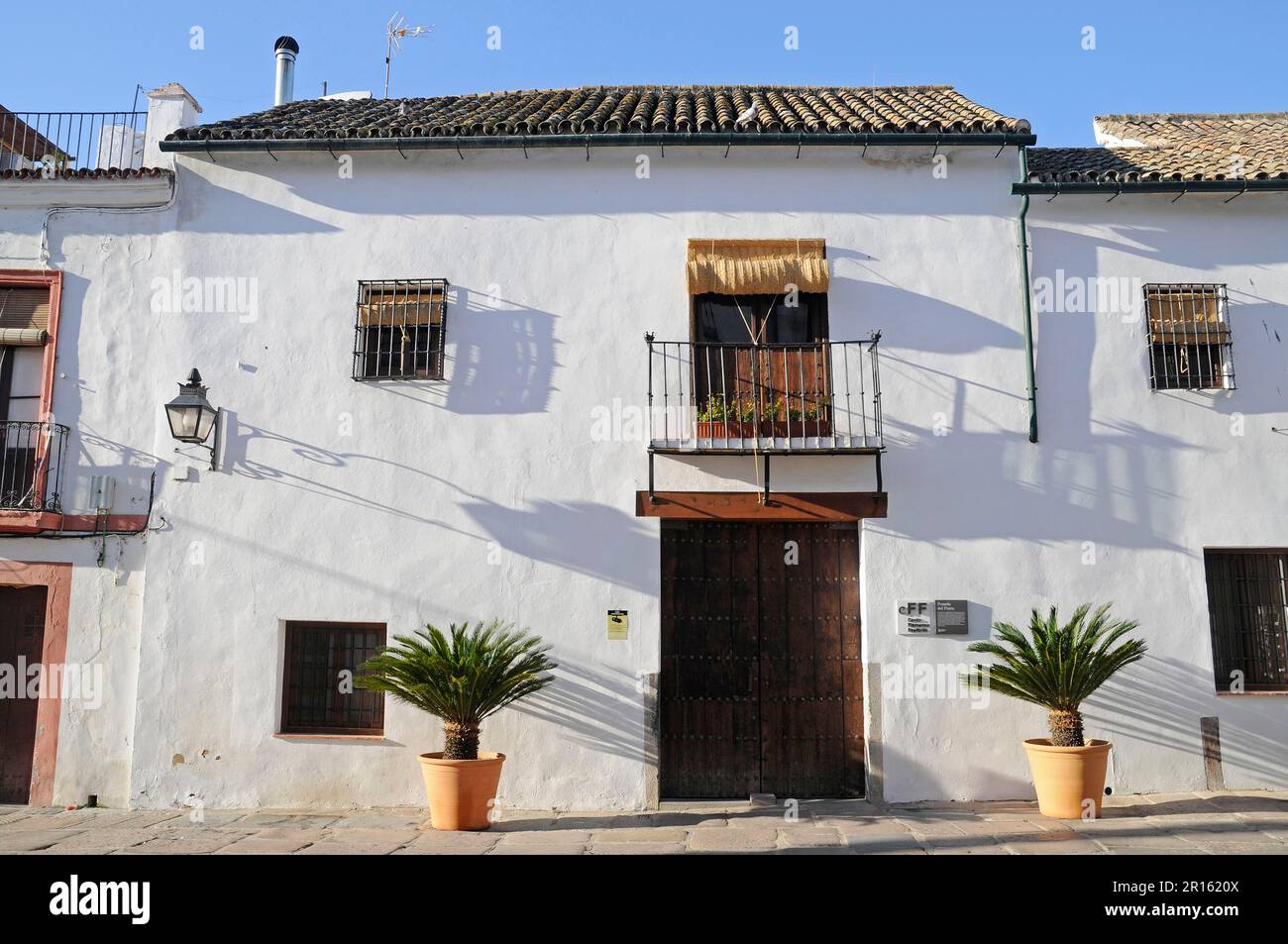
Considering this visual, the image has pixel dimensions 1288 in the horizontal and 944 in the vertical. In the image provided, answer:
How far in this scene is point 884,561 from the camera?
810 cm

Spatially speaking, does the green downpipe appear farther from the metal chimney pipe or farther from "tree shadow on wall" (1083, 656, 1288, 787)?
the metal chimney pipe

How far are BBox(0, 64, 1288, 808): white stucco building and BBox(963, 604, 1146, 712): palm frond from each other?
0.62 metres

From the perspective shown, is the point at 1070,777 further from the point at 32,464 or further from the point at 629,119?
the point at 32,464

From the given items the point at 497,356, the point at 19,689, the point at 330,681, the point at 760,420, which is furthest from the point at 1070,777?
the point at 19,689

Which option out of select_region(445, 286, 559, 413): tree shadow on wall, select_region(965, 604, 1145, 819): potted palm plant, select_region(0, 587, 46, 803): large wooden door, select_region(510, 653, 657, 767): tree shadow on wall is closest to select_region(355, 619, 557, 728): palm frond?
select_region(510, 653, 657, 767): tree shadow on wall

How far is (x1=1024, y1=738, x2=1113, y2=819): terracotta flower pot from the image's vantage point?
23.1 feet

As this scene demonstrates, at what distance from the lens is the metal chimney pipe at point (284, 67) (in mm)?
11469

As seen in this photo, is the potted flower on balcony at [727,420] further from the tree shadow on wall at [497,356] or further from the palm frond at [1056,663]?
the palm frond at [1056,663]

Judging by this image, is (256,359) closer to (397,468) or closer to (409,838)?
(397,468)

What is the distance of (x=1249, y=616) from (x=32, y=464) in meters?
10.9

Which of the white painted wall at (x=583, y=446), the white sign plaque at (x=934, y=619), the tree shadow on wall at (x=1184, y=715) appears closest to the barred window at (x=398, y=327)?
the white painted wall at (x=583, y=446)

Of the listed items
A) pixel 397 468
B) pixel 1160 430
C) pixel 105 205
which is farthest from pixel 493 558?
pixel 1160 430

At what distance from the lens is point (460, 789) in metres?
7.09

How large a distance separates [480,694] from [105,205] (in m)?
5.92
